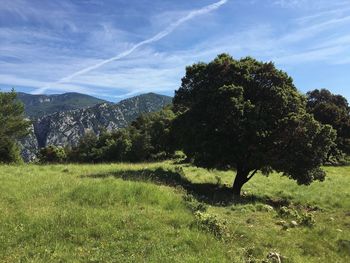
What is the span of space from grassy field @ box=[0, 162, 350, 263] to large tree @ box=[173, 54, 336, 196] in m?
4.32

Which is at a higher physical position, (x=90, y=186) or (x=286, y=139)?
(x=286, y=139)

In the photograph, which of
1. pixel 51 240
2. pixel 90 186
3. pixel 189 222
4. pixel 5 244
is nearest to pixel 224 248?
pixel 189 222

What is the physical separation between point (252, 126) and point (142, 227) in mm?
15745

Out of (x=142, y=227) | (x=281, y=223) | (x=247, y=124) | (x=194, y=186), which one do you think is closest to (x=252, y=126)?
(x=247, y=124)

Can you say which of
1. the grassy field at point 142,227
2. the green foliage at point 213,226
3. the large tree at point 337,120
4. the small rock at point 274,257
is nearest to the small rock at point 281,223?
the grassy field at point 142,227

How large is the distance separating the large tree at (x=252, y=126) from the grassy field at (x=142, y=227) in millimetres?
4320

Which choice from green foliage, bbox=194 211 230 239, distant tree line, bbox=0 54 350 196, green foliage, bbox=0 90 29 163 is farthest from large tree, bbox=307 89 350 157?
green foliage, bbox=194 211 230 239

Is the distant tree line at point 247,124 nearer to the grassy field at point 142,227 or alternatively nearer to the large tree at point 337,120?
the grassy field at point 142,227

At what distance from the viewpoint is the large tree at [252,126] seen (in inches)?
1179

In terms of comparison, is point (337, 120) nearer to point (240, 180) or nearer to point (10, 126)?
point (240, 180)

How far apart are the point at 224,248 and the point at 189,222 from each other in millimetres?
2770

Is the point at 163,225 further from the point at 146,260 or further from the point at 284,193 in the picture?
the point at 284,193

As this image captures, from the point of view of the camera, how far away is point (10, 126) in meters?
73.2

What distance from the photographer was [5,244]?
1362 centimetres
